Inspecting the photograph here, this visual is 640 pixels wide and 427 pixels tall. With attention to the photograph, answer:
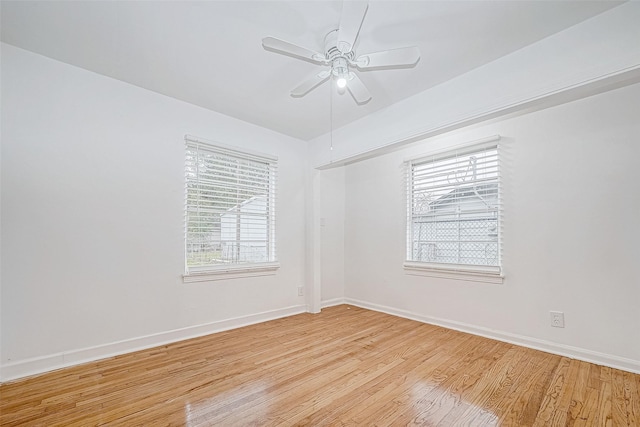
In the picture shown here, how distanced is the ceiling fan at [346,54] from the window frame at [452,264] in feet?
5.73

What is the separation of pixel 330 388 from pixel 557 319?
2203 millimetres

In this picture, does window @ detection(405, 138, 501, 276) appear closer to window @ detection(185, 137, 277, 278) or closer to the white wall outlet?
the white wall outlet

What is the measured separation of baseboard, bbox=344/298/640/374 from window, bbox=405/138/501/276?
2.05 feet

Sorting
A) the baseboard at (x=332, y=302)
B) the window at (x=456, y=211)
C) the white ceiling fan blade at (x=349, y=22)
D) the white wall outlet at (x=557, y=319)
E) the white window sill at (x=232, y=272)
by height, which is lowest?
the baseboard at (x=332, y=302)

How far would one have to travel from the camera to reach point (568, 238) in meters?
2.58

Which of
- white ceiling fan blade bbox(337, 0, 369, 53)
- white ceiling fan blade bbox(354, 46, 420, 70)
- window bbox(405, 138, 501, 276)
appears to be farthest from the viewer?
window bbox(405, 138, 501, 276)

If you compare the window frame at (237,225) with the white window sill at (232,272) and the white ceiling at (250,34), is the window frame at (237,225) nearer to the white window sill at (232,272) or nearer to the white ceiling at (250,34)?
the white window sill at (232,272)

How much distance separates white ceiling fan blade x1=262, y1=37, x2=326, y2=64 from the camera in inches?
69.5

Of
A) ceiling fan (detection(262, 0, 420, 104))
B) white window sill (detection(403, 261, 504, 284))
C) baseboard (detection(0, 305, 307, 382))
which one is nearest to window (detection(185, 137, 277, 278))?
baseboard (detection(0, 305, 307, 382))

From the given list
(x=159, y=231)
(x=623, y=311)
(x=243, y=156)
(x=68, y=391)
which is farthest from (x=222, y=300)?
(x=623, y=311)

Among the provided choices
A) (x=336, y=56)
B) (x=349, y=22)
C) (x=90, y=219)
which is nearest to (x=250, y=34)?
(x=336, y=56)

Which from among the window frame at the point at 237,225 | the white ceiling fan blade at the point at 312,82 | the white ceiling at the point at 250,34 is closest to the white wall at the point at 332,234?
the window frame at the point at 237,225

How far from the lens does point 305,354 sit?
2.63m

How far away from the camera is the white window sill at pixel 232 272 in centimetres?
309
